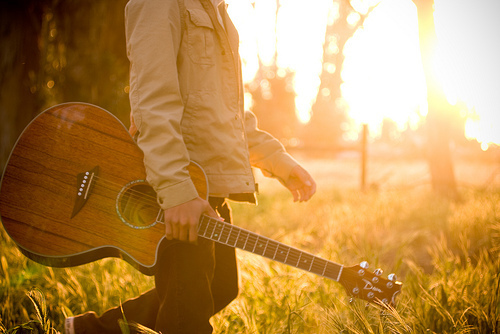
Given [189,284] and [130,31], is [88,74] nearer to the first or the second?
[130,31]

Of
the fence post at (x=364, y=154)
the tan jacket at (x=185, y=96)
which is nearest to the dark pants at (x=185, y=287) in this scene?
the tan jacket at (x=185, y=96)

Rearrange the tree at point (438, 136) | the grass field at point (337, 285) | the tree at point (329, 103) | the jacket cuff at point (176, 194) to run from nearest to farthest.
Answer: the jacket cuff at point (176, 194), the grass field at point (337, 285), the tree at point (438, 136), the tree at point (329, 103)

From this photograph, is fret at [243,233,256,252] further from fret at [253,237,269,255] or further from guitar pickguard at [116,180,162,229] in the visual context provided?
guitar pickguard at [116,180,162,229]

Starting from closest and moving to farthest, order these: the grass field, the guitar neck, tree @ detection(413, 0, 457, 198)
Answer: the guitar neck, the grass field, tree @ detection(413, 0, 457, 198)

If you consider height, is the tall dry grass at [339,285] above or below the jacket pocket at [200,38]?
below

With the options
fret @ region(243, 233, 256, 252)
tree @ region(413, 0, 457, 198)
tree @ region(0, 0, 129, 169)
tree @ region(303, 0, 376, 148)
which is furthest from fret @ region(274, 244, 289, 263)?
tree @ region(303, 0, 376, 148)

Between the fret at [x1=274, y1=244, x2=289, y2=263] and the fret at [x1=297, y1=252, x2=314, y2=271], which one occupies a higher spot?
the fret at [x1=274, y1=244, x2=289, y2=263]

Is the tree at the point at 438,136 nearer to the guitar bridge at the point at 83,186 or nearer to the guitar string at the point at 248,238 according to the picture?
the guitar string at the point at 248,238

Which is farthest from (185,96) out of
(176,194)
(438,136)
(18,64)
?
(438,136)

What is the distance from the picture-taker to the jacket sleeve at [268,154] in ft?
6.64

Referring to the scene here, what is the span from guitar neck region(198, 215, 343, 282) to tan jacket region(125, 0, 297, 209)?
0.52 ft

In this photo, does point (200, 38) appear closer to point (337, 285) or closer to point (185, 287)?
point (185, 287)

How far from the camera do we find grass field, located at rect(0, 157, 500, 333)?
5.94 feet

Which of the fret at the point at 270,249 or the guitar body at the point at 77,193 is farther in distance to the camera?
the fret at the point at 270,249
